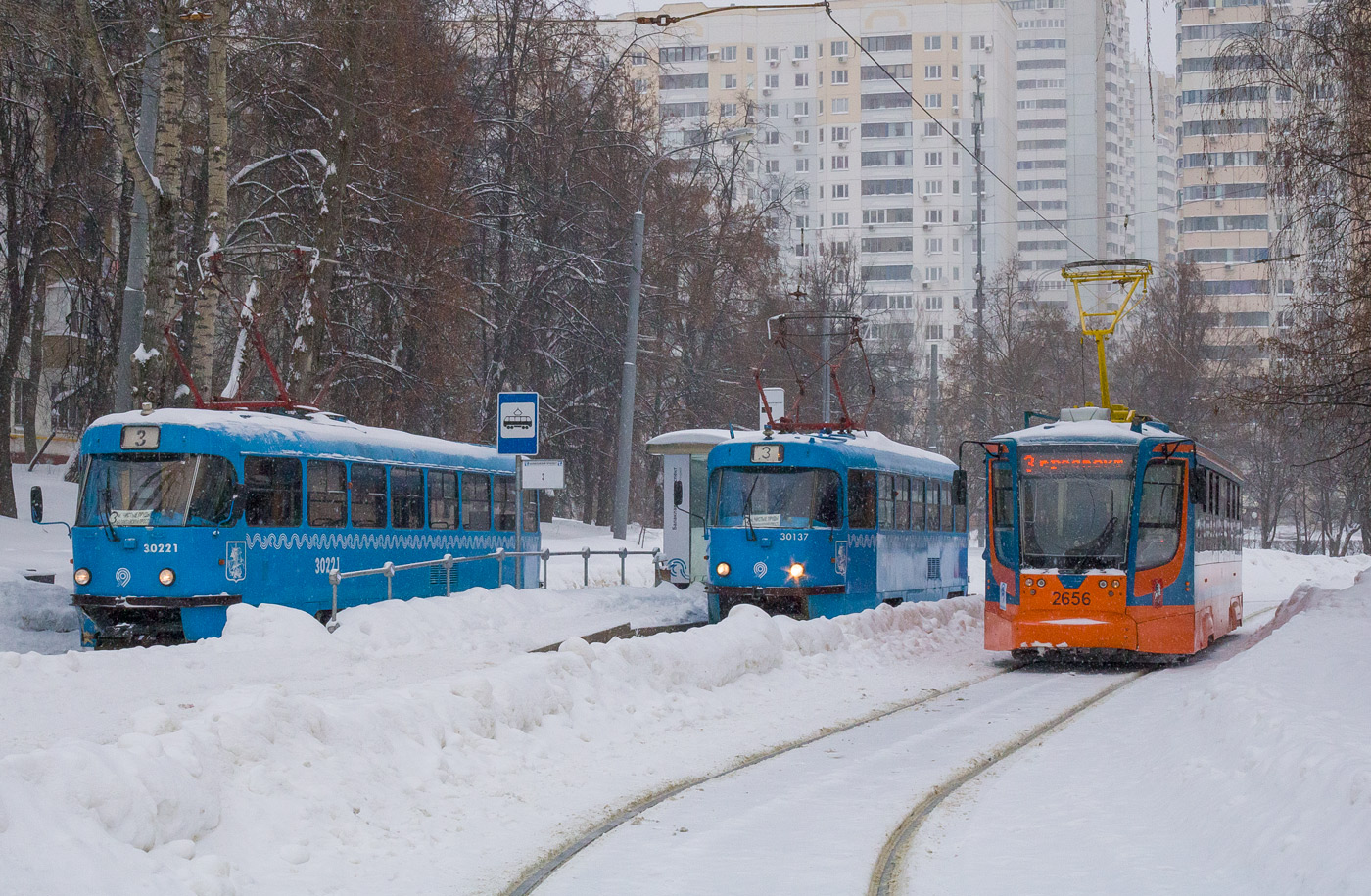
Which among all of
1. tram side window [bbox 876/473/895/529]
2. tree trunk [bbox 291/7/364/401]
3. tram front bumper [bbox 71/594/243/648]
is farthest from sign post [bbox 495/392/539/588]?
tree trunk [bbox 291/7/364/401]

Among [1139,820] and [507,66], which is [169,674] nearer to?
[1139,820]

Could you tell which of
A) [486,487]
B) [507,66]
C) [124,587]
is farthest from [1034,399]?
[124,587]

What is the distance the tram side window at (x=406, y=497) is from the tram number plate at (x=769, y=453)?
468 centimetres

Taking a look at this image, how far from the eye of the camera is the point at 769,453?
21.2 metres

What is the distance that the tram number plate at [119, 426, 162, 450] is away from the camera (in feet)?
56.2

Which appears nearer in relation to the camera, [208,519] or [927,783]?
[927,783]

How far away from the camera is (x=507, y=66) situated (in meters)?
34.3

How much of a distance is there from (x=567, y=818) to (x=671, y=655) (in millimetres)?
5142

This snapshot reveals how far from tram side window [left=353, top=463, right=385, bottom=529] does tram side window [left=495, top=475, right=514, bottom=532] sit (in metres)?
4.52

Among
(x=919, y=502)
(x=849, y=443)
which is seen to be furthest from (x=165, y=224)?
(x=919, y=502)

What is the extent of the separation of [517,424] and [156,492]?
15.4ft

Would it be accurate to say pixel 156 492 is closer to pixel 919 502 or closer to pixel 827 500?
pixel 827 500

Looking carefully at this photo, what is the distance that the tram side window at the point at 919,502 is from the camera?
984 inches

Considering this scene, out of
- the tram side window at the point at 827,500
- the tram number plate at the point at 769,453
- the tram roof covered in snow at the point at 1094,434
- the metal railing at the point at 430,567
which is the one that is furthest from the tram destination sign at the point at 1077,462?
the metal railing at the point at 430,567
